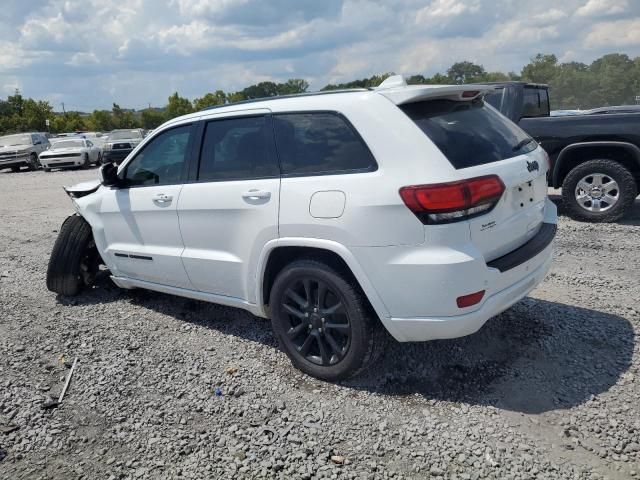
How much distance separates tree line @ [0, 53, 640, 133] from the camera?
43.4 metres

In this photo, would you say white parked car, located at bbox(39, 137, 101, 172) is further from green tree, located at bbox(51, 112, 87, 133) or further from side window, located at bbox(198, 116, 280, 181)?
green tree, located at bbox(51, 112, 87, 133)

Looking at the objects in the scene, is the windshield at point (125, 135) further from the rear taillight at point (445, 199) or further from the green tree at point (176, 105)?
the green tree at point (176, 105)

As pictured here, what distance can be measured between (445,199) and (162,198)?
234 centimetres

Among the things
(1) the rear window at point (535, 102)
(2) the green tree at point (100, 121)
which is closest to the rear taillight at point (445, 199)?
(1) the rear window at point (535, 102)

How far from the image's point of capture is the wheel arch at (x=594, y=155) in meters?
6.80

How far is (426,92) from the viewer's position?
3.13 metres

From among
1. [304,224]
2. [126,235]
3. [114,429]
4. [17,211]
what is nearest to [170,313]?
[126,235]

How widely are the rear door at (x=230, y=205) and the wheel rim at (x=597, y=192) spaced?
5.25 meters

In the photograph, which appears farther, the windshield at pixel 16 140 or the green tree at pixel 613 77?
the green tree at pixel 613 77

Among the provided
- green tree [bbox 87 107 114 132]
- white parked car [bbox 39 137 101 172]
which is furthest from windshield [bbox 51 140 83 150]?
green tree [bbox 87 107 114 132]

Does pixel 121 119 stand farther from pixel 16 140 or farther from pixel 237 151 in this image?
pixel 237 151

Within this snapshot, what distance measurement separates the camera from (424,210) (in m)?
2.84

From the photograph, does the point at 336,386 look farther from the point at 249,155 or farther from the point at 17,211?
the point at 17,211

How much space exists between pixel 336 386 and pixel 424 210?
1354 millimetres
